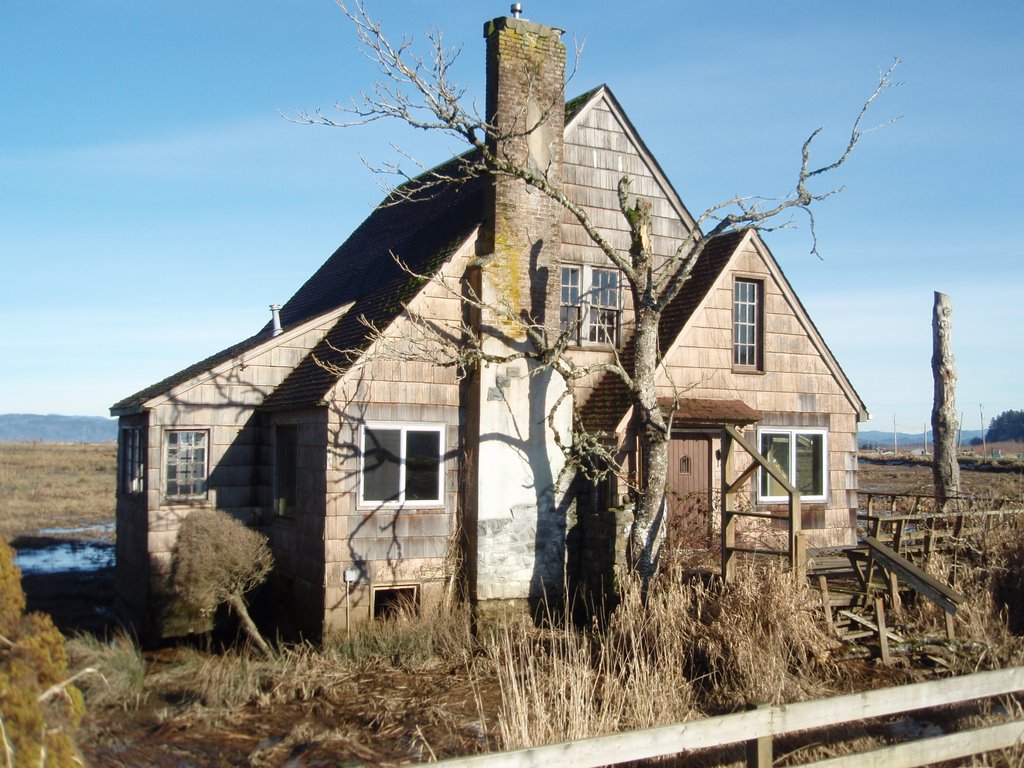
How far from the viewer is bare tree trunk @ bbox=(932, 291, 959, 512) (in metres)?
20.3

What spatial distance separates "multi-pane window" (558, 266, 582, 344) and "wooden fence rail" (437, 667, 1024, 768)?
30.4 ft

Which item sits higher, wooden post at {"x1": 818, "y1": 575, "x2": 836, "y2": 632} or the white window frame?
the white window frame

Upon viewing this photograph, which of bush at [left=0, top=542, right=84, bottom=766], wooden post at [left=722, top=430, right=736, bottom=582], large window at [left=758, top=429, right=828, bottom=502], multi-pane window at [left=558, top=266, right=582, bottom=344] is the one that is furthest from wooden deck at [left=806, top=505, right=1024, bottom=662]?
bush at [left=0, top=542, right=84, bottom=766]

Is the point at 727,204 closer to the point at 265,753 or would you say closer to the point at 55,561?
the point at 265,753

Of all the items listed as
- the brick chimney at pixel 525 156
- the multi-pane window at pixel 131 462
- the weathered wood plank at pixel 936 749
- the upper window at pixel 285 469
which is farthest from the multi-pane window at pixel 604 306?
the weathered wood plank at pixel 936 749

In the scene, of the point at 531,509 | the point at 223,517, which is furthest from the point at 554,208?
the point at 223,517

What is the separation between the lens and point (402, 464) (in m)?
14.6

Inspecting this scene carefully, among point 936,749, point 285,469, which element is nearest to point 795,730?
point 936,749

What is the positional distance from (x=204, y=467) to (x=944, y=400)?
15.0 m

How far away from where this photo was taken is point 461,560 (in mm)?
14820

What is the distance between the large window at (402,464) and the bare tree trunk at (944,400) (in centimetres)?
1155

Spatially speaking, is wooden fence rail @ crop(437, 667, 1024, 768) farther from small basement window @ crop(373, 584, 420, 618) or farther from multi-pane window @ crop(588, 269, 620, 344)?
multi-pane window @ crop(588, 269, 620, 344)

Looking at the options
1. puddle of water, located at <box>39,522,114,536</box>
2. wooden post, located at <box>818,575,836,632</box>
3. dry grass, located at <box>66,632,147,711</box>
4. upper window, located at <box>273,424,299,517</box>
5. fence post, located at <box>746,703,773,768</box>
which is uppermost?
upper window, located at <box>273,424,299,517</box>

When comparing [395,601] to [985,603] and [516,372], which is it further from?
[985,603]
